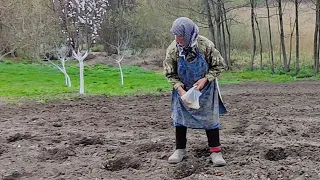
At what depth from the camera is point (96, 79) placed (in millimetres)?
23844

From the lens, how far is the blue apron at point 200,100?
5723 millimetres

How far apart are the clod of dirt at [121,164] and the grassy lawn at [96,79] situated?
9.80 m

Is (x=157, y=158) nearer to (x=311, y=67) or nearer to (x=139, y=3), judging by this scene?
(x=311, y=67)

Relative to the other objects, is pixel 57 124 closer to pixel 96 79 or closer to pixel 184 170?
pixel 184 170

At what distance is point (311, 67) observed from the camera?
83.7 ft

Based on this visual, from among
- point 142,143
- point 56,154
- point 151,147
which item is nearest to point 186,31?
point 151,147

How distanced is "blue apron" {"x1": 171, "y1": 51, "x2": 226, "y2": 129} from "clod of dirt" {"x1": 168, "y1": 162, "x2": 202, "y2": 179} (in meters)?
0.43

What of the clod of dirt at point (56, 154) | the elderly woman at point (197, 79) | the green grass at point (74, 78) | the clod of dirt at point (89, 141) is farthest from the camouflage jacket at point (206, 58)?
the green grass at point (74, 78)

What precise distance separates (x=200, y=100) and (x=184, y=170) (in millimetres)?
806

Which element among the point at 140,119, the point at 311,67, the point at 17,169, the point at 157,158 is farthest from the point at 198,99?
the point at 311,67

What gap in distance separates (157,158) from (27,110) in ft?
20.5

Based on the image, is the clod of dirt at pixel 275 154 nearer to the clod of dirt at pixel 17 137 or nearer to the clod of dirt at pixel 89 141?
the clod of dirt at pixel 89 141

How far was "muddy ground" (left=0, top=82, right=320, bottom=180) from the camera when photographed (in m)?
5.52

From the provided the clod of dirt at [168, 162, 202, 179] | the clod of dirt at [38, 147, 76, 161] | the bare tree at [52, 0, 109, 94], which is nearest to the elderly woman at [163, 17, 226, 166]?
the clod of dirt at [168, 162, 202, 179]
